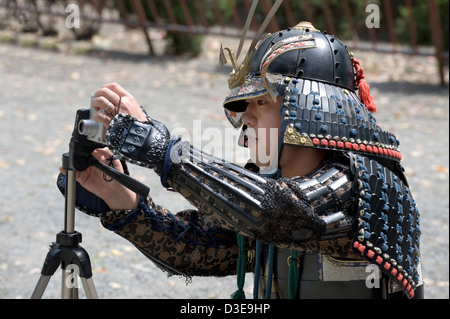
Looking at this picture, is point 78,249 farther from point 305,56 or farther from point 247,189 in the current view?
point 305,56

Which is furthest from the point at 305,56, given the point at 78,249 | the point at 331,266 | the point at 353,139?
the point at 78,249

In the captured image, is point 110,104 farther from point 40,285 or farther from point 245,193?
point 40,285

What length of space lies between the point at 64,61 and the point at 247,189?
28.8 ft

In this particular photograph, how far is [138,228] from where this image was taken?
2477mm

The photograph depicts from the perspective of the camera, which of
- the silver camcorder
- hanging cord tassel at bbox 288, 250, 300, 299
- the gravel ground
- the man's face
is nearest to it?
the silver camcorder

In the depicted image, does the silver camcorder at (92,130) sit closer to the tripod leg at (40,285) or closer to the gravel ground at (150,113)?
the tripod leg at (40,285)

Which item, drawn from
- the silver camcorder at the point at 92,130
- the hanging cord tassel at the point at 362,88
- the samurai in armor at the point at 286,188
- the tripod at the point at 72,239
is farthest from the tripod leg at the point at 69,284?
the hanging cord tassel at the point at 362,88

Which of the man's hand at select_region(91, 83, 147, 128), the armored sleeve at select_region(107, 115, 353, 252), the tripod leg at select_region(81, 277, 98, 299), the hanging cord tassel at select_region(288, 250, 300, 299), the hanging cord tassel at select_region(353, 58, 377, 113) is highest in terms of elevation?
the hanging cord tassel at select_region(353, 58, 377, 113)

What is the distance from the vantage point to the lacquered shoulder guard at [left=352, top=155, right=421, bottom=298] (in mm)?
2074

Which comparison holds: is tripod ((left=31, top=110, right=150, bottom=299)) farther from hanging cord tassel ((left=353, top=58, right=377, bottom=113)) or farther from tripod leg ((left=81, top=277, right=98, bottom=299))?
hanging cord tassel ((left=353, top=58, right=377, bottom=113))

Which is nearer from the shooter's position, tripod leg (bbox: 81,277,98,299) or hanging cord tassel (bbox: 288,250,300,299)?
tripod leg (bbox: 81,277,98,299)

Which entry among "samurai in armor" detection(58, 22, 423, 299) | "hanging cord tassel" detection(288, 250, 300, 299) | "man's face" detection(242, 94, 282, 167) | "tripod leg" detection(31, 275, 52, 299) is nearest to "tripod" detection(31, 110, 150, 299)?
"tripod leg" detection(31, 275, 52, 299)

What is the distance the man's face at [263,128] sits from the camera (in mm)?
2291

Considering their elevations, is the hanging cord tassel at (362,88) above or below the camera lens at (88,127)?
above
